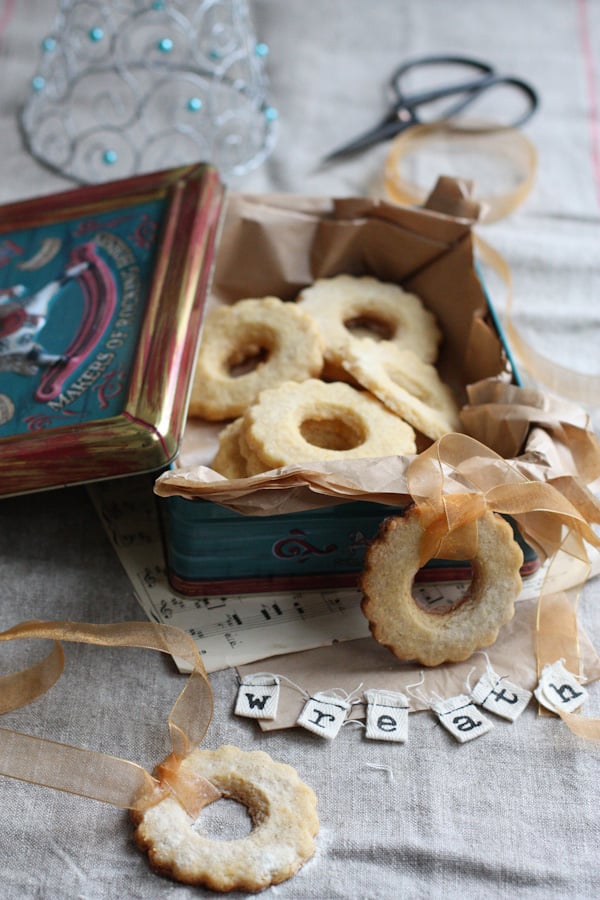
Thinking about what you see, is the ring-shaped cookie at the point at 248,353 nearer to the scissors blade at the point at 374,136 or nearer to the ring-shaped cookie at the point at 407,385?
the ring-shaped cookie at the point at 407,385

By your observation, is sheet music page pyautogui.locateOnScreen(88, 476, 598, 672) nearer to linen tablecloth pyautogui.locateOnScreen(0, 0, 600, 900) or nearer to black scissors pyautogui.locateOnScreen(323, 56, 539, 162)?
linen tablecloth pyautogui.locateOnScreen(0, 0, 600, 900)

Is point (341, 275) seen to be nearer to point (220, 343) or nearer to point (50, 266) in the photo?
point (220, 343)

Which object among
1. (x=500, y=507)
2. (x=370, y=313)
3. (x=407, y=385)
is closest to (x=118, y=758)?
(x=500, y=507)

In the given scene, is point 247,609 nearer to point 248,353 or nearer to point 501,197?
point 248,353

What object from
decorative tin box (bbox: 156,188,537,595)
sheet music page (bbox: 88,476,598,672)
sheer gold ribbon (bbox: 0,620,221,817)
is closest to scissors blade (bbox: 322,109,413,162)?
decorative tin box (bbox: 156,188,537,595)

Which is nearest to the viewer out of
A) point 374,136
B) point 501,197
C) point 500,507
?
point 500,507

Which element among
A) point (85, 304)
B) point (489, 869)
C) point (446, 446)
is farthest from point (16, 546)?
point (489, 869)
